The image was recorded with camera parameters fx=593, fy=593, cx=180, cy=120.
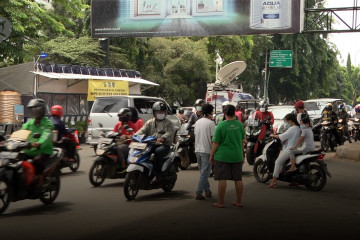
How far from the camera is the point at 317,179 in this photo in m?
10.9

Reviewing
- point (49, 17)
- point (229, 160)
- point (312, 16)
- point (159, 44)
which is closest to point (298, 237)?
point (229, 160)

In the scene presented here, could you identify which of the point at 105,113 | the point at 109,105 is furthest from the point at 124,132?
the point at 109,105

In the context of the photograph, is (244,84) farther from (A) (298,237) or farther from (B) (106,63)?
(A) (298,237)

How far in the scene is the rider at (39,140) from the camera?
8.30m

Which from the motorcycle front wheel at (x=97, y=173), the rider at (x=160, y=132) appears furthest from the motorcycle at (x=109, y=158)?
the rider at (x=160, y=132)

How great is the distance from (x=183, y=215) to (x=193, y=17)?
20.7 metres

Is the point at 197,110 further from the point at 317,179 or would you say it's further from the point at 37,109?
the point at 37,109

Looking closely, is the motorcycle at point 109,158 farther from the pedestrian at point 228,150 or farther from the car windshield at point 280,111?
the car windshield at point 280,111

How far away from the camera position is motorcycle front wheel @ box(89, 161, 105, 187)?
35.6 feet

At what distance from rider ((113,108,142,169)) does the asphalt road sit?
2.03 feet

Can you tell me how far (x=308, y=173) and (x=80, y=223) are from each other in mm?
4965

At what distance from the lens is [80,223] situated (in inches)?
294

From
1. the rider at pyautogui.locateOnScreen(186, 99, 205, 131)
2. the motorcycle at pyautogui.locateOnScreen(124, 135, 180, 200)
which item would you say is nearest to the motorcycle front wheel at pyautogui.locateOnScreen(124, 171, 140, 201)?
the motorcycle at pyautogui.locateOnScreen(124, 135, 180, 200)

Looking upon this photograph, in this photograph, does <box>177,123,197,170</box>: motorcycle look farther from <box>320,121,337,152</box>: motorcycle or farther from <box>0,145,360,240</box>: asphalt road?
<box>320,121,337,152</box>: motorcycle
